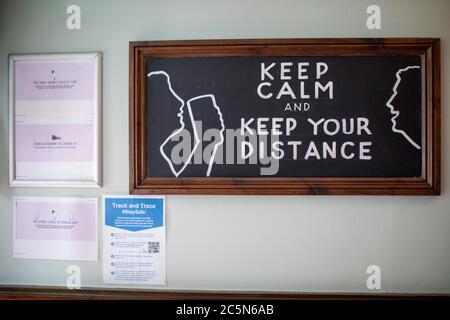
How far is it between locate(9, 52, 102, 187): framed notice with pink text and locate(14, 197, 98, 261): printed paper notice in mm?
72

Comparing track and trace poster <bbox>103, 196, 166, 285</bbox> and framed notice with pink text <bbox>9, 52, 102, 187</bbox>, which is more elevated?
framed notice with pink text <bbox>9, 52, 102, 187</bbox>

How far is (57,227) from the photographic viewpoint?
1.13m

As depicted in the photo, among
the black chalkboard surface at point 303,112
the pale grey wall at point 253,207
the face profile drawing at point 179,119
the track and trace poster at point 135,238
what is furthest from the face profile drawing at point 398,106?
the track and trace poster at point 135,238

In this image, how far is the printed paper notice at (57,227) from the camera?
1131 millimetres

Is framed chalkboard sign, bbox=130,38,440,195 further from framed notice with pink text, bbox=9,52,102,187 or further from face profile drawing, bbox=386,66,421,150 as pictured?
framed notice with pink text, bbox=9,52,102,187

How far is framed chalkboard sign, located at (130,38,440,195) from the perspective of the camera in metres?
1.06

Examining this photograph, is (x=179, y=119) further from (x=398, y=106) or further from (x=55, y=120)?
(x=398, y=106)

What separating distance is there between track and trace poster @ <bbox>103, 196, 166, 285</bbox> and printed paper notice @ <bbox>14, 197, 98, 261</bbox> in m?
0.06

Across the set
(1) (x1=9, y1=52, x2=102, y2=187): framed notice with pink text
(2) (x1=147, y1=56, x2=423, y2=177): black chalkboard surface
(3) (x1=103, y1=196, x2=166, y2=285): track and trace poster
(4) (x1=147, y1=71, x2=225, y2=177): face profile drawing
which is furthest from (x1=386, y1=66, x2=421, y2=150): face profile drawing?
(1) (x1=9, y1=52, x2=102, y2=187): framed notice with pink text

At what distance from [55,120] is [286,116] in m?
0.84

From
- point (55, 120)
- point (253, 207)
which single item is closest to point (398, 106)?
point (253, 207)

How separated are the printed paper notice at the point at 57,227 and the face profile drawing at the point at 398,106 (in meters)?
1.10

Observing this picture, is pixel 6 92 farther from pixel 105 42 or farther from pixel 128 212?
pixel 128 212
